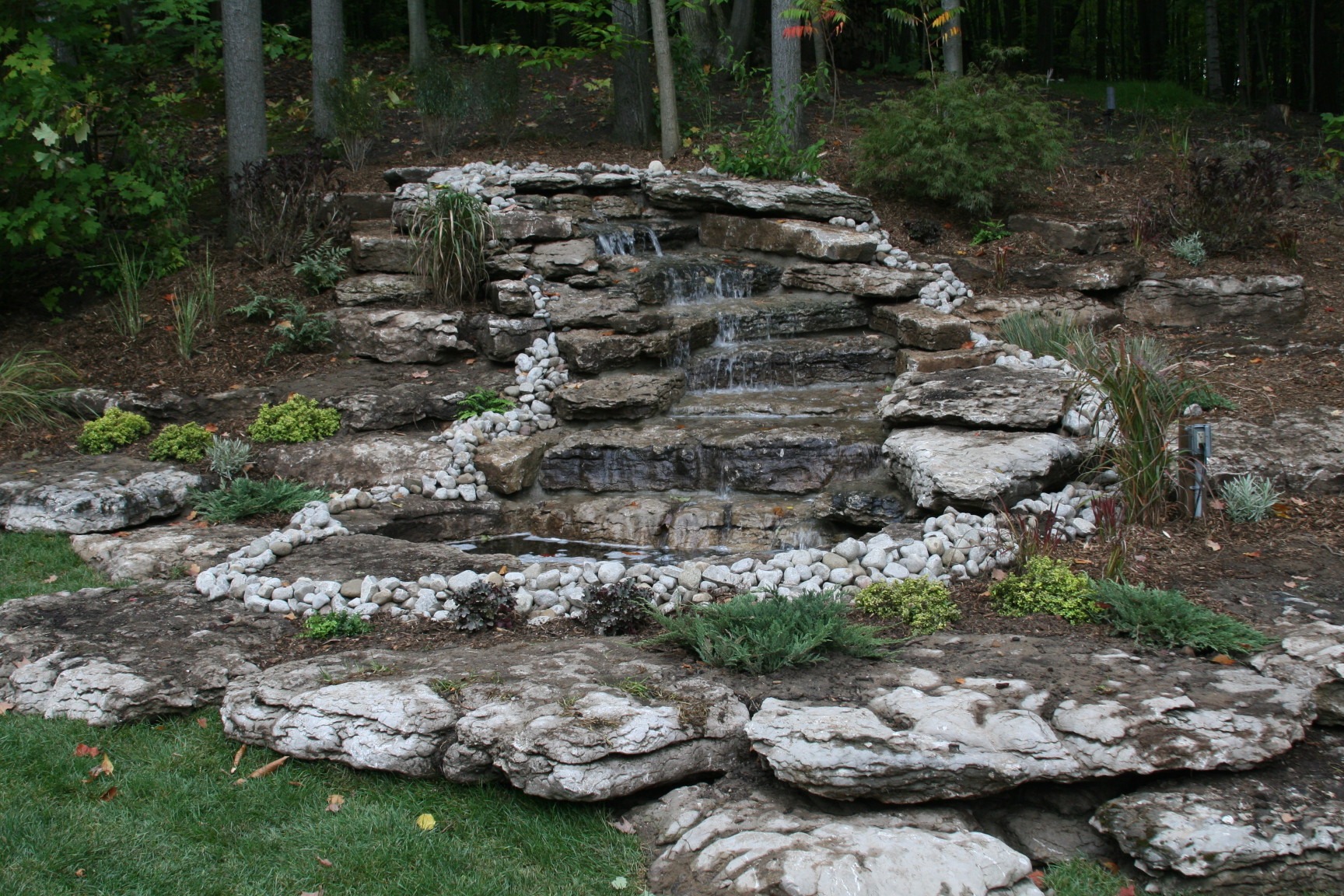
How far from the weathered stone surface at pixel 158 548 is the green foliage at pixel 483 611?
1.59m

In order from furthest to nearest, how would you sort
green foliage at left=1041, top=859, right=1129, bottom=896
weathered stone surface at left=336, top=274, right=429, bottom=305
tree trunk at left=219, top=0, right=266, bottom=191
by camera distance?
tree trunk at left=219, top=0, right=266, bottom=191 → weathered stone surface at left=336, top=274, right=429, bottom=305 → green foliage at left=1041, top=859, right=1129, bottom=896

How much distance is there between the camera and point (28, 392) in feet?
21.9

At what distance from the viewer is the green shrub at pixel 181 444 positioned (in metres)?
6.36

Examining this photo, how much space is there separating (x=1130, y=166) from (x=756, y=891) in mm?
10492

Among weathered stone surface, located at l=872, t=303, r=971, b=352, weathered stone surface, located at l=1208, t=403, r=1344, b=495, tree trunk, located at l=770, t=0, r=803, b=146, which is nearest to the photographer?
weathered stone surface, located at l=1208, t=403, r=1344, b=495

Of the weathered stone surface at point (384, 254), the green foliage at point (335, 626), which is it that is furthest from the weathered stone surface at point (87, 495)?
the weathered stone surface at point (384, 254)

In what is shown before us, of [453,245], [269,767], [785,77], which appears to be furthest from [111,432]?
[785,77]

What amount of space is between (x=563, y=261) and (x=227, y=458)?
3.22 metres

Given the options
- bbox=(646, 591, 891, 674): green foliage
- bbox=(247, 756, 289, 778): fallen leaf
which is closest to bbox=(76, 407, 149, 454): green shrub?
bbox=(247, 756, 289, 778): fallen leaf

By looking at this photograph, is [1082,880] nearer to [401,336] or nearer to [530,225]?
[401,336]

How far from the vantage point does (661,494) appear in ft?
20.9

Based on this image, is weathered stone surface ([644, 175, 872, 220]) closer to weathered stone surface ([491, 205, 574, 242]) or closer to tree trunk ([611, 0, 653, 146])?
weathered stone surface ([491, 205, 574, 242])

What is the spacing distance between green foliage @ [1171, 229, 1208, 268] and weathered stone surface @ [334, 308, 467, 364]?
6.21 m

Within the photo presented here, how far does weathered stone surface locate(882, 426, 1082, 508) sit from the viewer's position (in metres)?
5.16
